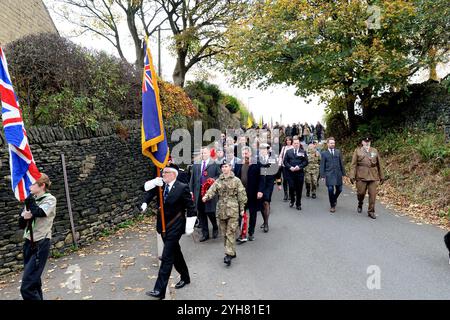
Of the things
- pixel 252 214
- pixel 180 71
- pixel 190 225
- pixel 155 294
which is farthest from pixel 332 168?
pixel 180 71

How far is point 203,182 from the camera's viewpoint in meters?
8.27

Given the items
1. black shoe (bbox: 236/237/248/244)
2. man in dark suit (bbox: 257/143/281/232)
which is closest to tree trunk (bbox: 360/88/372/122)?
man in dark suit (bbox: 257/143/281/232)

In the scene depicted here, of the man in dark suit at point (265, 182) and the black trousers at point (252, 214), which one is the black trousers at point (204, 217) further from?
the man in dark suit at point (265, 182)

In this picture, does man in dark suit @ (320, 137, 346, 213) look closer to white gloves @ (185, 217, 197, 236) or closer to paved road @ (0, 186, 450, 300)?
paved road @ (0, 186, 450, 300)

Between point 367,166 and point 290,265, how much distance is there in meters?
4.23

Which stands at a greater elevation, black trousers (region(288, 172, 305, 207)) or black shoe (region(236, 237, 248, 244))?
black trousers (region(288, 172, 305, 207))

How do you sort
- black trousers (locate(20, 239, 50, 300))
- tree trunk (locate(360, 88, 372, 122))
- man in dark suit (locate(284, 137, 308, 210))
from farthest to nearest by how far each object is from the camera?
tree trunk (locate(360, 88, 372, 122)) < man in dark suit (locate(284, 137, 308, 210)) < black trousers (locate(20, 239, 50, 300))

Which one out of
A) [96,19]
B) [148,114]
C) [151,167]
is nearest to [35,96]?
[151,167]

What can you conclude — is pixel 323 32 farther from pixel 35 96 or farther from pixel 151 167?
pixel 35 96

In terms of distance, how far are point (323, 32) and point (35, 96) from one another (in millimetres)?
11177

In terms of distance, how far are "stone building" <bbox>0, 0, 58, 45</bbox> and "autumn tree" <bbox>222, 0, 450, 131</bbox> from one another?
32.0 ft

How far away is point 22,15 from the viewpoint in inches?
650

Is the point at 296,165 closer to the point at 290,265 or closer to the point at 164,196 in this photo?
the point at 290,265

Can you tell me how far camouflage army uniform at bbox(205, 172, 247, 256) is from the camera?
6.50 metres
